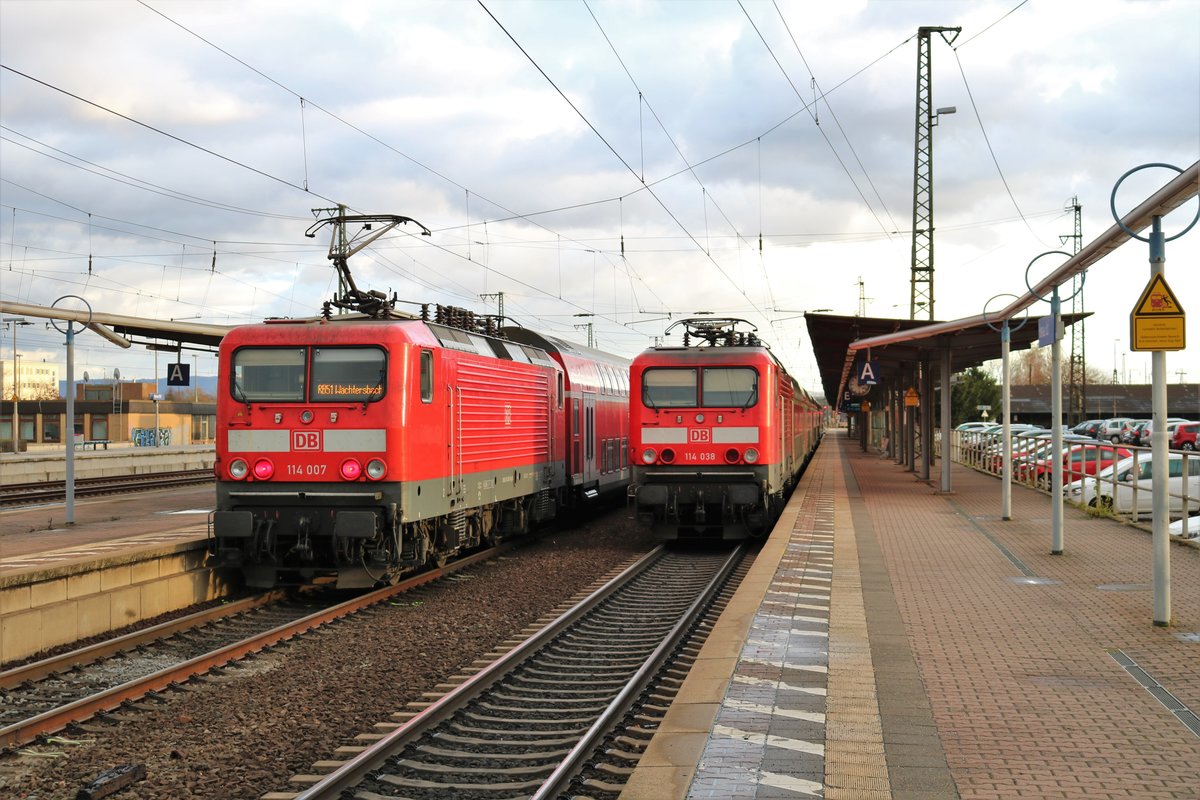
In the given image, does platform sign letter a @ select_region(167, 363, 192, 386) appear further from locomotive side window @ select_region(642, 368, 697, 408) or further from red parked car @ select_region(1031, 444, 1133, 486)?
red parked car @ select_region(1031, 444, 1133, 486)

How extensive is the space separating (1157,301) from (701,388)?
8.06 metres

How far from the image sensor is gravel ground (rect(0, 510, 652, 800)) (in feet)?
20.5

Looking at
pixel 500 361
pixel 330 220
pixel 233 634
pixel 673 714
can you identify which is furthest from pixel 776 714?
pixel 330 220

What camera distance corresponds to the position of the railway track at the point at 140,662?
7.41 m

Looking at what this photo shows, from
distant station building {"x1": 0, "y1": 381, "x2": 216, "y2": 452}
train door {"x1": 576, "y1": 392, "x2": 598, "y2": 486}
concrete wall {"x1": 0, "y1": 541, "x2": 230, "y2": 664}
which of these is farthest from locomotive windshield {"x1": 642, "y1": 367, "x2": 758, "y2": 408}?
distant station building {"x1": 0, "y1": 381, "x2": 216, "y2": 452}

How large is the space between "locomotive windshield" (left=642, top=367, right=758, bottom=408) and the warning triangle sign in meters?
7.58

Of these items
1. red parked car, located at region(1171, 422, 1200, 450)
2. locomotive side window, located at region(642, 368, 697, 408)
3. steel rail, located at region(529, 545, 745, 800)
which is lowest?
steel rail, located at region(529, 545, 745, 800)

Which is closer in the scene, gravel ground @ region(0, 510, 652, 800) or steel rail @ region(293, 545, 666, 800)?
steel rail @ region(293, 545, 666, 800)

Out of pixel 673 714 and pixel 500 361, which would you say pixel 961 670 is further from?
pixel 500 361

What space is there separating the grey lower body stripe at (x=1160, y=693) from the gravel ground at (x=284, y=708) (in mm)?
4924

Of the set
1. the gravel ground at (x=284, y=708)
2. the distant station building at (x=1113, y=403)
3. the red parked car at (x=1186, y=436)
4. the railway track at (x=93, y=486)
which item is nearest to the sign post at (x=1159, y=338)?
the gravel ground at (x=284, y=708)

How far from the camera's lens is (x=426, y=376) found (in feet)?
39.9

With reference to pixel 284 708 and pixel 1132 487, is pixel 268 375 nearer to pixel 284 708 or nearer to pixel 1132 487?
pixel 284 708

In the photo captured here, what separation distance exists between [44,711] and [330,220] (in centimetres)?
898
